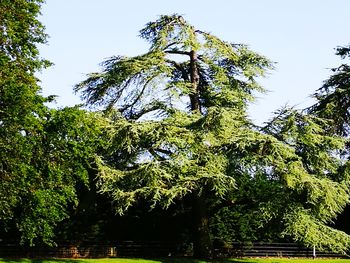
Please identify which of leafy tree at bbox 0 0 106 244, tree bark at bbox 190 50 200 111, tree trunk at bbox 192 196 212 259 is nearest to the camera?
leafy tree at bbox 0 0 106 244

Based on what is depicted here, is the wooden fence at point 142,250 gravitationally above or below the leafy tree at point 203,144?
below

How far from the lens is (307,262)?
29.5m

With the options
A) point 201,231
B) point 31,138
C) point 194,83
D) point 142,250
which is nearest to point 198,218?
point 201,231

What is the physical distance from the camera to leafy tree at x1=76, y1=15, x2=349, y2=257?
80.4ft

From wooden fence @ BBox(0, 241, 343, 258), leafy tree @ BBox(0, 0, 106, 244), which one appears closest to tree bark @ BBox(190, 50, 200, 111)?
leafy tree @ BBox(0, 0, 106, 244)

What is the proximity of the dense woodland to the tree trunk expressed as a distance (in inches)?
2.1

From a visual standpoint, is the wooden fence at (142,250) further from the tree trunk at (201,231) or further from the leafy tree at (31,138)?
the leafy tree at (31,138)

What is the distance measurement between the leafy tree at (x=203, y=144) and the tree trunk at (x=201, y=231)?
52 mm

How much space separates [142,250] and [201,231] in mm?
4470

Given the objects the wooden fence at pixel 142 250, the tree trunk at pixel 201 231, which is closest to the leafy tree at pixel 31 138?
the wooden fence at pixel 142 250

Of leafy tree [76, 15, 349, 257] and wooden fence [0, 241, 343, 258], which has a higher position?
leafy tree [76, 15, 349, 257]

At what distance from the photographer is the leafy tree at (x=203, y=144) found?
24516 millimetres

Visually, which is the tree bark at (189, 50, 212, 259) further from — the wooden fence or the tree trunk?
the wooden fence

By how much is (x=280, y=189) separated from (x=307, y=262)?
6199mm
